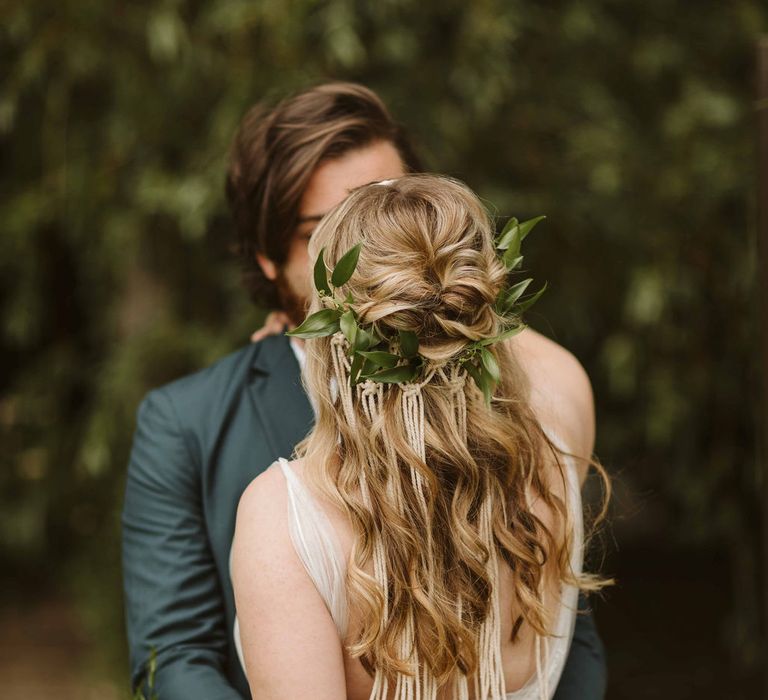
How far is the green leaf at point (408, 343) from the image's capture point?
46.5 inches

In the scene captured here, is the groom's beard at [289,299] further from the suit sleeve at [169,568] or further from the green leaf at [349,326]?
the green leaf at [349,326]

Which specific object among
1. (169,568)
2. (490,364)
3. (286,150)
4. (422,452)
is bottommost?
(169,568)

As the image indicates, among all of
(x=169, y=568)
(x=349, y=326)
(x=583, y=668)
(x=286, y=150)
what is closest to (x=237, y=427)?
(x=169, y=568)

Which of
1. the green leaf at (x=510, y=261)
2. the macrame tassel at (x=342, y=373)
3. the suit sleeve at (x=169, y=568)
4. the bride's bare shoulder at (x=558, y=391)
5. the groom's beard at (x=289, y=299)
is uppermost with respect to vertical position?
the green leaf at (x=510, y=261)

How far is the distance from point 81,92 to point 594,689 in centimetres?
243

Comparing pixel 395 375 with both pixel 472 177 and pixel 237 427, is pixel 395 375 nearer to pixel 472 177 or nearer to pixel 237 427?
pixel 237 427

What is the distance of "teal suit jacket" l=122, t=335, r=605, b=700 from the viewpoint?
1.67 m

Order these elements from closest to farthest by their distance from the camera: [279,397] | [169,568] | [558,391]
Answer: [558,391] < [169,568] < [279,397]

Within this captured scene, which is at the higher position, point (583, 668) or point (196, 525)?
point (196, 525)

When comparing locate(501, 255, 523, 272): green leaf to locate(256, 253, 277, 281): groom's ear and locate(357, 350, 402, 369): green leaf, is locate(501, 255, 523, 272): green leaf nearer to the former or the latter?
locate(357, 350, 402, 369): green leaf

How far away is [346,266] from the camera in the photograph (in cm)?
116

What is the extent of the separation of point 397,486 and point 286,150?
3.05 feet

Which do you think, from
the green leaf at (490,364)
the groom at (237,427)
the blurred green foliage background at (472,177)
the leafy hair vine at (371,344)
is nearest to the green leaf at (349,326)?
the leafy hair vine at (371,344)

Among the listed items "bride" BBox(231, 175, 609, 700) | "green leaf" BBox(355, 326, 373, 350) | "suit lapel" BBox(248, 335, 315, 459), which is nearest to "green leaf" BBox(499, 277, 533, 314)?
"bride" BBox(231, 175, 609, 700)
